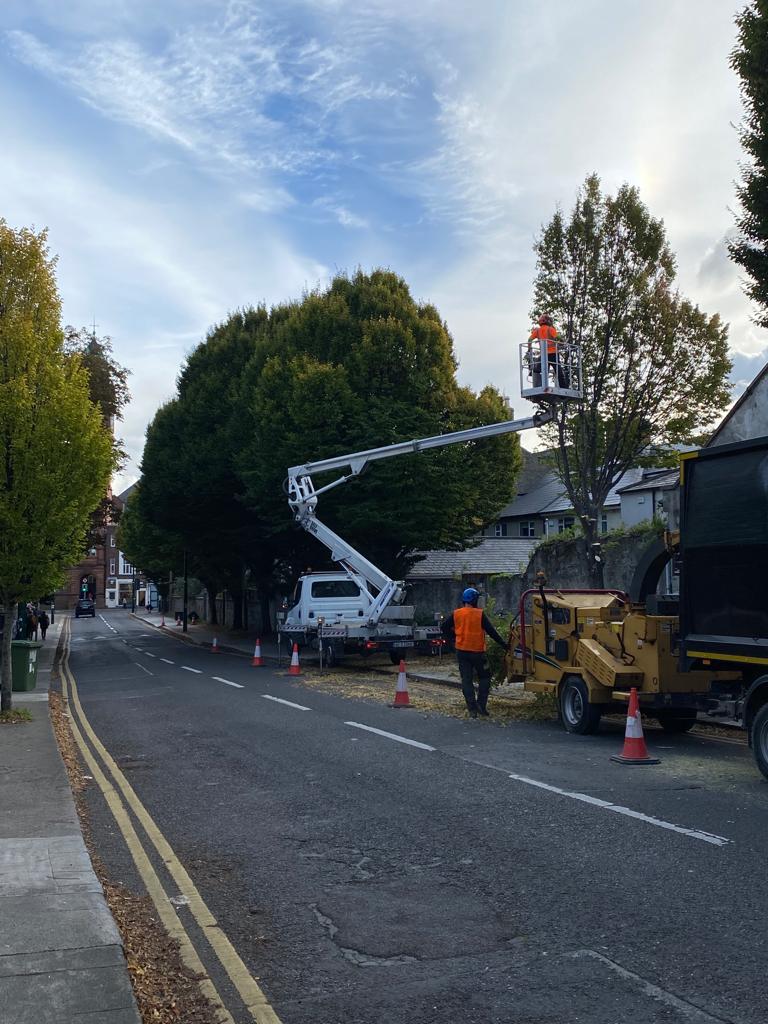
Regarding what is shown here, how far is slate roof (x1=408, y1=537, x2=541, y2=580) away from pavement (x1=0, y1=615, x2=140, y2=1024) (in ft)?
95.9

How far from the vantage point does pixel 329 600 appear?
26172mm

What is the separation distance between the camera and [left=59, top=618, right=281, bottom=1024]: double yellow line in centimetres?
450

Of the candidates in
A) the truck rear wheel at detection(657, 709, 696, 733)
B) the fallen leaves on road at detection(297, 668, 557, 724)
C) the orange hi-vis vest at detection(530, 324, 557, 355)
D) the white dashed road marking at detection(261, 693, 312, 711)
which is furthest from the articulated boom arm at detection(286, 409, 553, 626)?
the truck rear wheel at detection(657, 709, 696, 733)

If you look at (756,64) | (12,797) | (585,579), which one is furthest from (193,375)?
(12,797)

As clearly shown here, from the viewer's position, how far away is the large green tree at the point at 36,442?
562 inches

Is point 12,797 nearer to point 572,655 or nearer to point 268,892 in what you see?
point 268,892

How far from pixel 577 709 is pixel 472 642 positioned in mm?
1887

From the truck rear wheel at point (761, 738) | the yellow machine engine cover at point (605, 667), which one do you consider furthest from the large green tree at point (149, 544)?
the truck rear wheel at point (761, 738)

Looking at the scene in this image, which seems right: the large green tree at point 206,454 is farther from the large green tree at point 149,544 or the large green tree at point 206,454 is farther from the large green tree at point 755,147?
the large green tree at point 755,147

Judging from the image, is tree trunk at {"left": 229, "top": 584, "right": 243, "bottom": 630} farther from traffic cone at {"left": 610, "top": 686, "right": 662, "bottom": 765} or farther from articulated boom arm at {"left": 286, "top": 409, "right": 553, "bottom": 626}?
traffic cone at {"left": 610, "top": 686, "right": 662, "bottom": 765}

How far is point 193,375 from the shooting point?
40.3m

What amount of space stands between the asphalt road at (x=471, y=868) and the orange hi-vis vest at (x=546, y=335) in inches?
299

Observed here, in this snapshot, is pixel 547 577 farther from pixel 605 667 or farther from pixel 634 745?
pixel 634 745

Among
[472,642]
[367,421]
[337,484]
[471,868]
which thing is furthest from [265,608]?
[471,868]
